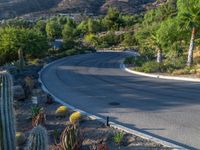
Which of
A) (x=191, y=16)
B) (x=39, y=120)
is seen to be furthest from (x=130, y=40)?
(x=39, y=120)

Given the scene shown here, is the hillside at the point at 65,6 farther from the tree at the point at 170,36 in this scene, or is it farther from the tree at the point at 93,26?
the tree at the point at 170,36

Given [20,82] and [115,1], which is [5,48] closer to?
[20,82]

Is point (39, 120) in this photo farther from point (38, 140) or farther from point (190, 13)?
point (190, 13)

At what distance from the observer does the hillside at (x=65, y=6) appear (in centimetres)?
13825

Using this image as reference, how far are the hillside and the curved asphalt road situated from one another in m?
111

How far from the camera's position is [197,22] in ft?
96.5

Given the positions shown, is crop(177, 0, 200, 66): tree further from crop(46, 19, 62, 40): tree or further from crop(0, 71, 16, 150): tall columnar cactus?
crop(46, 19, 62, 40): tree

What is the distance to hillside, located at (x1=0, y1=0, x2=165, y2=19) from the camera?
13825 centimetres

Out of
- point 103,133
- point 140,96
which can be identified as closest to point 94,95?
point 140,96

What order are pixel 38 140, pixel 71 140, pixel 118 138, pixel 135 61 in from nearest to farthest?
pixel 38 140 < pixel 71 140 < pixel 118 138 < pixel 135 61

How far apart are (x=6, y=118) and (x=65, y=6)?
467ft

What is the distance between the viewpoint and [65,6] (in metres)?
147

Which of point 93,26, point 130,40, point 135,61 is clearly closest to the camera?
point 135,61

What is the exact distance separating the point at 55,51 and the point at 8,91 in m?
48.0
